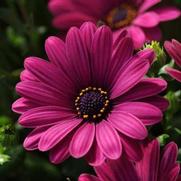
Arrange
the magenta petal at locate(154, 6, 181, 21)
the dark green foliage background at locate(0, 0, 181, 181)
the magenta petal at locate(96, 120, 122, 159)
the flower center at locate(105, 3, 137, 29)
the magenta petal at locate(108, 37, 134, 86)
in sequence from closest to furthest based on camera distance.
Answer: the magenta petal at locate(96, 120, 122, 159), the magenta petal at locate(108, 37, 134, 86), the dark green foliage background at locate(0, 0, 181, 181), the magenta petal at locate(154, 6, 181, 21), the flower center at locate(105, 3, 137, 29)

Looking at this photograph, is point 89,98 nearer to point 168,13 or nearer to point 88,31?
point 88,31

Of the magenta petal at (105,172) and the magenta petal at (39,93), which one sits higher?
the magenta petal at (39,93)

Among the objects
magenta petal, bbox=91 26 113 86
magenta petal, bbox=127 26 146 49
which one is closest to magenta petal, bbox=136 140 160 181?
magenta petal, bbox=91 26 113 86

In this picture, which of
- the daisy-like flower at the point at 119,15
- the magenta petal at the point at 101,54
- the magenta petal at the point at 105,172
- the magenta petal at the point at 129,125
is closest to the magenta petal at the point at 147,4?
the daisy-like flower at the point at 119,15

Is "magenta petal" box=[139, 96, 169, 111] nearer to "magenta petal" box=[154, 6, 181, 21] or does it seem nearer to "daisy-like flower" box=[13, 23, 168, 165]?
"daisy-like flower" box=[13, 23, 168, 165]

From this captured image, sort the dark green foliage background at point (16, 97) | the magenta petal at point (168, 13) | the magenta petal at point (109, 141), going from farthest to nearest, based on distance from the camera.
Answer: the magenta petal at point (168, 13)
the dark green foliage background at point (16, 97)
the magenta petal at point (109, 141)

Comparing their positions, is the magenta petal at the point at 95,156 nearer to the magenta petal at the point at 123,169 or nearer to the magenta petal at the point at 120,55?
the magenta petal at the point at 123,169

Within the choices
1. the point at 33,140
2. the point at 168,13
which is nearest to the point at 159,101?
the point at 33,140
